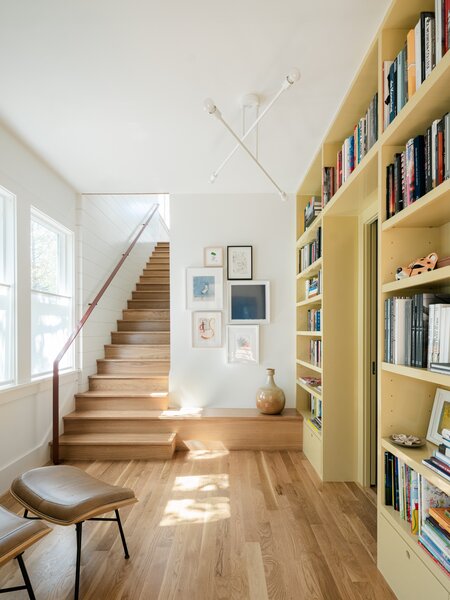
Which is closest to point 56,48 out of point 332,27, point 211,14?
Answer: point 211,14

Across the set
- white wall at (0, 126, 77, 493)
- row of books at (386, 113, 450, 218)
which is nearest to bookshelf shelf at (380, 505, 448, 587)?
row of books at (386, 113, 450, 218)

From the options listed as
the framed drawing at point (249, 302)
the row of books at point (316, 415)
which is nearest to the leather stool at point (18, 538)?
the row of books at point (316, 415)

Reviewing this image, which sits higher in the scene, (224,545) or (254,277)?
(254,277)

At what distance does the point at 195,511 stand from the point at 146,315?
3458 mm

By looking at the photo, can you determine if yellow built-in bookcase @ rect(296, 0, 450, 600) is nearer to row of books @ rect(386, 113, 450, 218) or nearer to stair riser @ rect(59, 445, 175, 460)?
row of books @ rect(386, 113, 450, 218)

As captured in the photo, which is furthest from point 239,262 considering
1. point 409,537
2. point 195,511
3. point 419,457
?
point 409,537

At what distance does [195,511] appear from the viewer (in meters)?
2.85

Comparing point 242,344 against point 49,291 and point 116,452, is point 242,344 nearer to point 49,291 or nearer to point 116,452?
point 116,452

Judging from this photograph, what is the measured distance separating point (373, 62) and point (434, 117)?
2.46 ft

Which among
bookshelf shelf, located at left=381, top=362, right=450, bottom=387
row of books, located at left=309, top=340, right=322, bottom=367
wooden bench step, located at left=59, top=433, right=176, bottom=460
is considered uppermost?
bookshelf shelf, located at left=381, top=362, right=450, bottom=387

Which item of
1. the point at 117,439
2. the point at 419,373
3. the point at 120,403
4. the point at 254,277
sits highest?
the point at 254,277

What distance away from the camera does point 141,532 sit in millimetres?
2568

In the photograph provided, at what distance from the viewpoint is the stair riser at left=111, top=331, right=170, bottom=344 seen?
554cm

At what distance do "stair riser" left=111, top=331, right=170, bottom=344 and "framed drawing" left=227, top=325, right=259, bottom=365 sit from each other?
1.24 m
